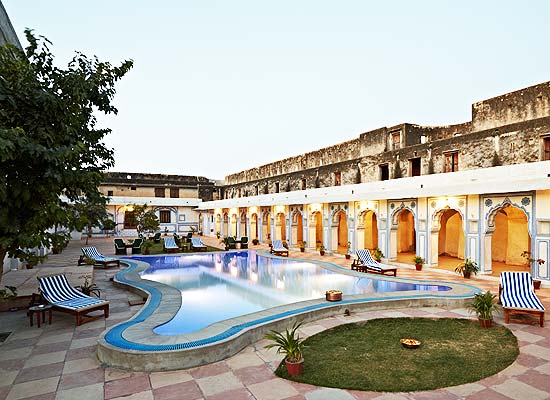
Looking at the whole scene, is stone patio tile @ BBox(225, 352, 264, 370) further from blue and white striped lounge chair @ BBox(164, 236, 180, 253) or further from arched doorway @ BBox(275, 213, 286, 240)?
arched doorway @ BBox(275, 213, 286, 240)

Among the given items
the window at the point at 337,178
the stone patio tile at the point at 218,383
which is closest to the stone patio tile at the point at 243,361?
the stone patio tile at the point at 218,383

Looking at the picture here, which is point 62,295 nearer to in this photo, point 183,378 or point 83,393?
point 83,393

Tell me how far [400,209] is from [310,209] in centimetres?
556

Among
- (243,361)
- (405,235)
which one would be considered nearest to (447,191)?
(405,235)

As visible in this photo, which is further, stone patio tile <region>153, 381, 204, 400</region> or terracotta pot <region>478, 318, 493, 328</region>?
terracotta pot <region>478, 318, 493, 328</region>

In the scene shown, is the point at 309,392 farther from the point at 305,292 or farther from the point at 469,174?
the point at 469,174

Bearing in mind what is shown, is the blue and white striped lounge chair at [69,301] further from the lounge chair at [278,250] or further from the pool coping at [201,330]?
the lounge chair at [278,250]

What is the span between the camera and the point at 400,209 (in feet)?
45.2

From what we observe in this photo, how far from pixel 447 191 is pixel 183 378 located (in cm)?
1032

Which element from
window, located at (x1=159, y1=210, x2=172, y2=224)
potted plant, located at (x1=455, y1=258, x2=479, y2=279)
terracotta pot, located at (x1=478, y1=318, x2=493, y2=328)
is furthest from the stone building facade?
window, located at (x1=159, y1=210, x2=172, y2=224)

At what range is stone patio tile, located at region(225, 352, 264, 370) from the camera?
4812 mm

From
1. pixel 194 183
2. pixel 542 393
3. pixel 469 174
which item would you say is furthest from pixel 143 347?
pixel 194 183

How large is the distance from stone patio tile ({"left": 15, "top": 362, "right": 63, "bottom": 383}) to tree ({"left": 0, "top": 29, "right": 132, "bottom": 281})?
6.38 feet

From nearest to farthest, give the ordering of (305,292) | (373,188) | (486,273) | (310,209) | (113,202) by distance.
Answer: (305,292)
(486,273)
(373,188)
(310,209)
(113,202)
